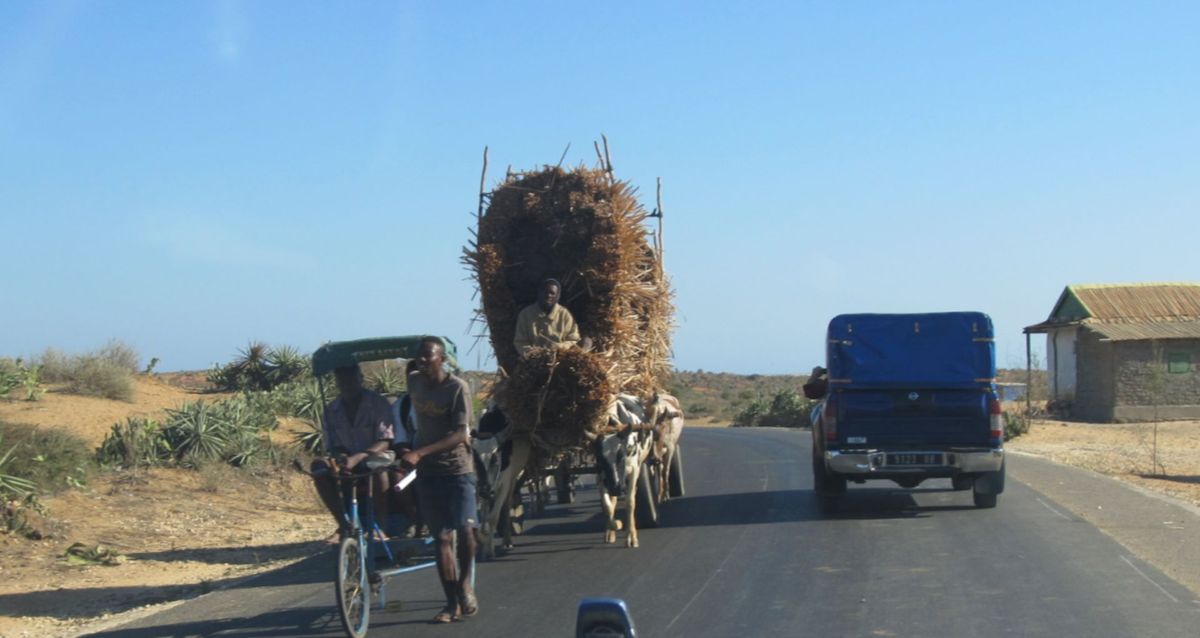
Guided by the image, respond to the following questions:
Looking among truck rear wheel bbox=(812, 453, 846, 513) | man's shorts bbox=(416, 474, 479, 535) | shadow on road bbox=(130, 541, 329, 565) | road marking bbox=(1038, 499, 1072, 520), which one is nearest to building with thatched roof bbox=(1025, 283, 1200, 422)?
road marking bbox=(1038, 499, 1072, 520)

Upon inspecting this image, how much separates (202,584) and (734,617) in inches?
225

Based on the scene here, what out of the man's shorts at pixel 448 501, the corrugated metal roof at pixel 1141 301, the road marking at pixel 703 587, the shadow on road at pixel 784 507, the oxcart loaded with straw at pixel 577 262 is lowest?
the road marking at pixel 703 587

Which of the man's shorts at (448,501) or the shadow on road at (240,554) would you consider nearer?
the man's shorts at (448,501)

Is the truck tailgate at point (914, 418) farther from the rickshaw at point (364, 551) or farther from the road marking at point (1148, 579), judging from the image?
the rickshaw at point (364, 551)

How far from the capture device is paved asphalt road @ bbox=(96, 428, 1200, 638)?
8.75m

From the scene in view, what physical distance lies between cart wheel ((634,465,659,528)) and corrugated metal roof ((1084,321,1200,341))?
2440cm

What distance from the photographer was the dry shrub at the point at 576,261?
45.1 ft

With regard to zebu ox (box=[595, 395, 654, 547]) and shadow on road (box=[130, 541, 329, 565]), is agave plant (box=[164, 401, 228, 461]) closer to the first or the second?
shadow on road (box=[130, 541, 329, 565])

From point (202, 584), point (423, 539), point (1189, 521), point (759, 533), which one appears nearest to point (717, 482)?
point (759, 533)

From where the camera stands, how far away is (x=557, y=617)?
9.09 metres

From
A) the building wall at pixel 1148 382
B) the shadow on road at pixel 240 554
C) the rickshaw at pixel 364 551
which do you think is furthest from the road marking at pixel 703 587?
the building wall at pixel 1148 382

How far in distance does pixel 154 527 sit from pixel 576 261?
7.56 meters

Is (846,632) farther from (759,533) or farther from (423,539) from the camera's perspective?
(759,533)

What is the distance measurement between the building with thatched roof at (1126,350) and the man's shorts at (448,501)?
85.0 feet
